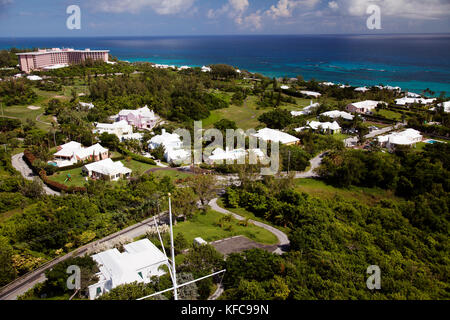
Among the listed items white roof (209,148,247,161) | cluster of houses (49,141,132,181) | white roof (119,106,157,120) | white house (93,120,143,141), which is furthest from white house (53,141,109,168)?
white roof (209,148,247,161)

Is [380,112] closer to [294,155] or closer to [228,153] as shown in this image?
[294,155]

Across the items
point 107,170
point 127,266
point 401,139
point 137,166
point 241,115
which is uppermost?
point 241,115

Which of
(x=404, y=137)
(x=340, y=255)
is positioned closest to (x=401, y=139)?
(x=404, y=137)

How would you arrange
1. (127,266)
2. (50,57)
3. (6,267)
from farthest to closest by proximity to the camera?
(50,57), (6,267), (127,266)

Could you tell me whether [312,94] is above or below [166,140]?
above

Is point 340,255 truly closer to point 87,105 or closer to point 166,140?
point 166,140

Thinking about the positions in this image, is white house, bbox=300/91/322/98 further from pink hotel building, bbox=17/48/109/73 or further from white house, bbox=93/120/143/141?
pink hotel building, bbox=17/48/109/73
